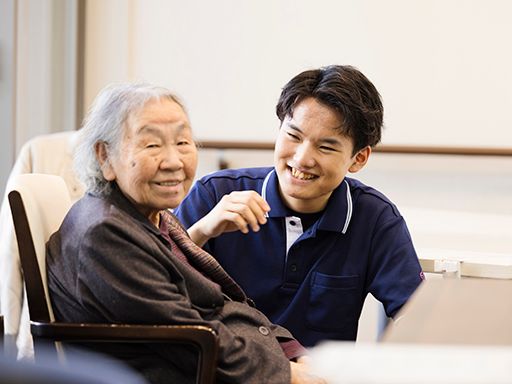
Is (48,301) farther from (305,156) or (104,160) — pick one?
(305,156)

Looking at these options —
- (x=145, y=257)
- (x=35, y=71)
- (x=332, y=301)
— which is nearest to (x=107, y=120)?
(x=145, y=257)

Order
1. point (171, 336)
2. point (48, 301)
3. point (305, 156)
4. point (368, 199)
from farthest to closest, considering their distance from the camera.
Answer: point (368, 199)
point (305, 156)
point (48, 301)
point (171, 336)

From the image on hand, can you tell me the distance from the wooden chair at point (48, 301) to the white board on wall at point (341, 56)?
184cm

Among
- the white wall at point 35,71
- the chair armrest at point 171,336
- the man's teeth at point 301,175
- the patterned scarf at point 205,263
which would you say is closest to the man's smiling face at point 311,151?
the man's teeth at point 301,175

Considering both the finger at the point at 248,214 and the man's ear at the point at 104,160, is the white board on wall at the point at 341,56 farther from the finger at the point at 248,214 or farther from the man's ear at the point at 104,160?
the man's ear at the point at 104,160

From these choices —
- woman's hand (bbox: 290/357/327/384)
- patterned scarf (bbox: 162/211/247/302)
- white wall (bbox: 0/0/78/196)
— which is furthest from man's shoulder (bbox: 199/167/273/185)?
white wall (bbox: 0/0/78/196)

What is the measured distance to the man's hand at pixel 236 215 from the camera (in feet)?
6.66

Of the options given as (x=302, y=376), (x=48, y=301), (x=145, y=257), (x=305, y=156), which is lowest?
(x=302, y=376)

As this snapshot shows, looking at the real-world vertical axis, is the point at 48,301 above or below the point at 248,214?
below

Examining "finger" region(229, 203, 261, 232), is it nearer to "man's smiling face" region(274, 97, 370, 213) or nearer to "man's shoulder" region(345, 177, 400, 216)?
"man's smiling face" region(274, 97, 370, 213)

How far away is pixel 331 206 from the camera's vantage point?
225 centimetres

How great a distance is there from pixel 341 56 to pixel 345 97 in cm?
157

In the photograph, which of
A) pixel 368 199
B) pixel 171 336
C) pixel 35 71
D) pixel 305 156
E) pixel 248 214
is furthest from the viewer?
pixel 35 71

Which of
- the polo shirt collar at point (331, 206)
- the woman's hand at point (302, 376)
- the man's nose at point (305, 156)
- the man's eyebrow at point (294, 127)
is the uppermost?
the man's eyebrow at point (294, 127)
